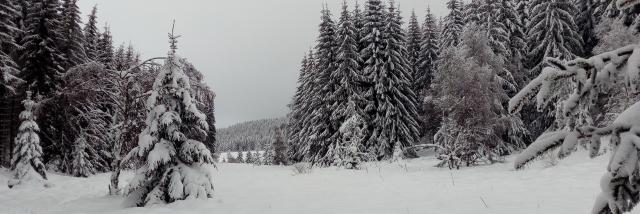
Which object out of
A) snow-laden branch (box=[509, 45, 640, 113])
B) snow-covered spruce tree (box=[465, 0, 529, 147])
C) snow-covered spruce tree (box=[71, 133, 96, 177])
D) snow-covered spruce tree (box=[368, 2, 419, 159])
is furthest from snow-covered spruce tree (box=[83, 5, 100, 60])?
snow-laden branch (box=[509, 45, 640, 113])

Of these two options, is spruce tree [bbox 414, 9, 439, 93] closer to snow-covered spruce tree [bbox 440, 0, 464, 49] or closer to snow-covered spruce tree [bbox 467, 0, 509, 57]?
snow-covered spruce tree [bbox 440, 0, 464, 49]

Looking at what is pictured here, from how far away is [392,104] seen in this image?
3353 centimetres

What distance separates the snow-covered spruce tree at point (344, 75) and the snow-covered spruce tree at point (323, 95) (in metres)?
0.50

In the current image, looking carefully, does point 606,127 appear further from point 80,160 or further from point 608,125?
point 80,160

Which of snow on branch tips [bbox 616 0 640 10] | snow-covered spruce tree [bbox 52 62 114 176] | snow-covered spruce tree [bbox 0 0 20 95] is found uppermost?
snow-covered spruce tree [bbox 0 0 20 95]

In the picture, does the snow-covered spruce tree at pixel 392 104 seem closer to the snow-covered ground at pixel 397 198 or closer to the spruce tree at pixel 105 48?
the snow-covered ground at pixel 397 198

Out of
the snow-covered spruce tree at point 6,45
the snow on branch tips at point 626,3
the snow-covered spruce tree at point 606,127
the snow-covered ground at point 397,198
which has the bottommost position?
the snow-covered ground at point 397,198

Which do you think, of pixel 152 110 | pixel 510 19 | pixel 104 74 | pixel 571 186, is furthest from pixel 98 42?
pixel 571 186

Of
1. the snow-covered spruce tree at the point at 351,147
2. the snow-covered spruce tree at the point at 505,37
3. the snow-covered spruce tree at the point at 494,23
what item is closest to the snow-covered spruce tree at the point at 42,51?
the snow-covered spruce tree at the point at 351,147

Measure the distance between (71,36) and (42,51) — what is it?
279 centimetres

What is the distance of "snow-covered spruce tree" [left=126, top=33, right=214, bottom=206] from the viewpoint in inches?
428

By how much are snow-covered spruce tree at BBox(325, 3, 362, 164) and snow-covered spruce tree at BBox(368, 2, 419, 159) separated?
1.79m

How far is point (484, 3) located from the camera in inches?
1298

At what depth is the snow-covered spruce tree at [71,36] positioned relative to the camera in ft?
90.0
